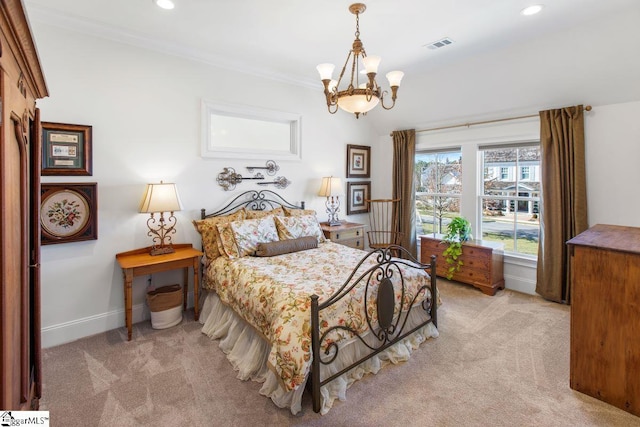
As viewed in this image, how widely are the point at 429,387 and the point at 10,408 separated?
2257mm

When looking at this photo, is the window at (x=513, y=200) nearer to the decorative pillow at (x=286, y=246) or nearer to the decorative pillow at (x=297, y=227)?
the decorative pillow at (x=297, y=227)

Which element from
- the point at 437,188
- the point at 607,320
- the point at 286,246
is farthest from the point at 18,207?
the point at 437,188

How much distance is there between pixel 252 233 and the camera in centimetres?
341

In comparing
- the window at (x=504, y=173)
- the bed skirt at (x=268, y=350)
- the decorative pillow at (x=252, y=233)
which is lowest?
the bed skirt at (x=268, y=350)

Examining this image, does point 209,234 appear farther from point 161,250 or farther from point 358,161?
point 358,161

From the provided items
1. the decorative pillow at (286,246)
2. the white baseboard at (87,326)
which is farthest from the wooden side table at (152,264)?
the decorative pillow at (286,246)

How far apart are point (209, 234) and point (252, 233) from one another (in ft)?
1.56

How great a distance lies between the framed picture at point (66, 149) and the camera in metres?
2.78

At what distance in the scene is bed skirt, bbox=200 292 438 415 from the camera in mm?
2100

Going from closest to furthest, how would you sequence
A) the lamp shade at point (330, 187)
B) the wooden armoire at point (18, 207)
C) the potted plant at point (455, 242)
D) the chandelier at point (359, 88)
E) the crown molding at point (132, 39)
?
1. the wooden armoire at point (18, 207)
2. the chandelier at point (359, 88)
3. the crown molding at point (132, 39)
4. the potted plant at point (455, 242)
5. the lamp shade at point (330, 187)

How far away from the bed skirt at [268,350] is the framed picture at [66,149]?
5.81 ft

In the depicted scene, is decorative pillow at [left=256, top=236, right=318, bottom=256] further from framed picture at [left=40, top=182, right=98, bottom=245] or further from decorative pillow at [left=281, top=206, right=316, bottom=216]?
framed picture at [left=40, top=182, right=98, bottom=245]

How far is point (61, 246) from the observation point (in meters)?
2.90

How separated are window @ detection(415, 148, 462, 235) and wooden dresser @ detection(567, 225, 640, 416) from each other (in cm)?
276
